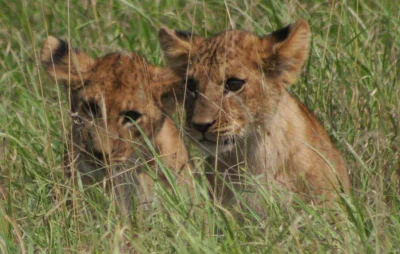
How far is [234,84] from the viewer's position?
16.0ft

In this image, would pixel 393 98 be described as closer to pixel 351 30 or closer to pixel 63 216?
pixel 351 30

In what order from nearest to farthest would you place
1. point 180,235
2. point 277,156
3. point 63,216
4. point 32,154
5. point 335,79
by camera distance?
point 180,235 → point 63,216 → point 277,156 → point 32,154 → point 335,79

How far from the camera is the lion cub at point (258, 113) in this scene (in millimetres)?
4750

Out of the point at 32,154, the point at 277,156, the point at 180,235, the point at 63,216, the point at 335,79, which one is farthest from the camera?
the point at 335,79

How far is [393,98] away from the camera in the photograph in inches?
213

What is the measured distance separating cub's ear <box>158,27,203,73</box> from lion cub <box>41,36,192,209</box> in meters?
0.08

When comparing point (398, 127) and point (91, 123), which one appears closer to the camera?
point (91, 123)

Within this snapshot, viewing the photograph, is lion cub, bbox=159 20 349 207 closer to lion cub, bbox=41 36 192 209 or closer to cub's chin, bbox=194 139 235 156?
cub's chin, bbox=194 139 235 156

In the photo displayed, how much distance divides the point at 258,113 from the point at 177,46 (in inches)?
21.4

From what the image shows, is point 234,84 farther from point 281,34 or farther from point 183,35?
point 183,35

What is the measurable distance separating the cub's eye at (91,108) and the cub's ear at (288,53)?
2.53 ft

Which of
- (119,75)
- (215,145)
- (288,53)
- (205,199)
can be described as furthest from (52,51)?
(205,199)

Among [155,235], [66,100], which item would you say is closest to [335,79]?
[66,100]

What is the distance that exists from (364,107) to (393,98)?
0.50ft
